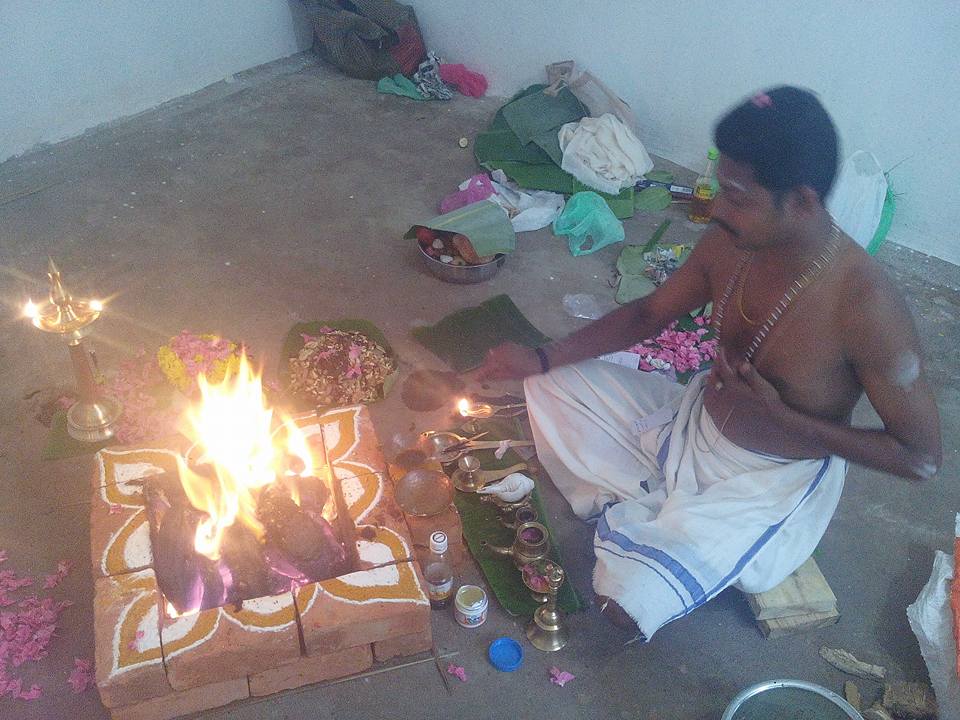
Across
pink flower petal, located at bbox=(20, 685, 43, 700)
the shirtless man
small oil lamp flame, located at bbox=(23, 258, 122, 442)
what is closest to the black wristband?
the shirtless man

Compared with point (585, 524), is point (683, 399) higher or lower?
higher

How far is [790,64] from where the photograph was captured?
5512 mm

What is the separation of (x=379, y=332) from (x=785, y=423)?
2482mm

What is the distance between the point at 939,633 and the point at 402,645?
2.01m

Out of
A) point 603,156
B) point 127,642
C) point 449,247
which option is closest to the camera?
point 127,642

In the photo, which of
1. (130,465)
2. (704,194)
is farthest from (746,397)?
(704,194)

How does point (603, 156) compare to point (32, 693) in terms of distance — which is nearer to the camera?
point (32, 693)

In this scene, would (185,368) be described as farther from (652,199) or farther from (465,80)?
(465,80)

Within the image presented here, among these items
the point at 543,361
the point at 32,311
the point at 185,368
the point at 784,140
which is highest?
the point at 784,140

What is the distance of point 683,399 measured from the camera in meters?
3.12

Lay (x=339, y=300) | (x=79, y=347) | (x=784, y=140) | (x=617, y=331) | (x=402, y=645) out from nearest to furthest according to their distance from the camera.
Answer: (x=784, y=140), (x=402, y=645), (x=617, y=331), (x=79, y=347), (x=339, y=300)

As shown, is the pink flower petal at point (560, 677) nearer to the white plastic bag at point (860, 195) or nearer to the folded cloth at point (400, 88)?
the white plastic bag at point (860, 195)

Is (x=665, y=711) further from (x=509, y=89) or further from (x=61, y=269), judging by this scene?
(x=509, y=89)

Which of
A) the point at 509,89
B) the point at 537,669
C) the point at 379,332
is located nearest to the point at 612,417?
the point at 537,669
